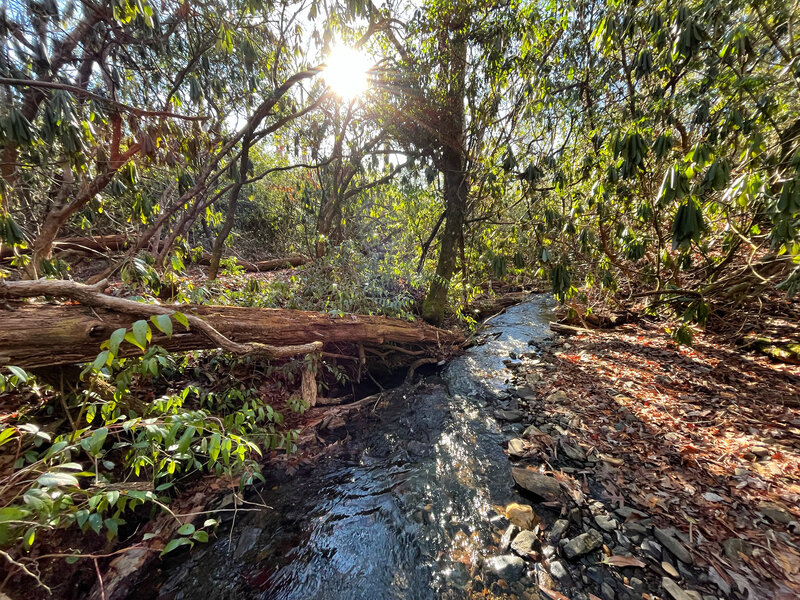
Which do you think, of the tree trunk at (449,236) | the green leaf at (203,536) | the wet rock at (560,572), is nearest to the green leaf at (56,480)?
the green leaf at (203,536)

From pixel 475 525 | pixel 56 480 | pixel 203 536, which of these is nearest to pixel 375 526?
pixel 475 525

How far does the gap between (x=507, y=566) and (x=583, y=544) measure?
55 cm

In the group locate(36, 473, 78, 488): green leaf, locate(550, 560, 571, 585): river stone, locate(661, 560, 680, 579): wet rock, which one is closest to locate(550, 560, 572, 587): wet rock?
locate(550, 560, 571, 585): river stone

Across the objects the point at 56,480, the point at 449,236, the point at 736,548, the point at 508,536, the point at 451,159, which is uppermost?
the point at 451,159

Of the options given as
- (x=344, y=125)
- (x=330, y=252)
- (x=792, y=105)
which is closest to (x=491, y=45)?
(x=344, y=125)

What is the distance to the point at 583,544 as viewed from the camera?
1.99m

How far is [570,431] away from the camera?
3.13 metres

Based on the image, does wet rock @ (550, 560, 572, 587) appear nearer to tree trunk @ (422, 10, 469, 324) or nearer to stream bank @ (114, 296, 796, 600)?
stream bank @ (114, 296, 796, 600)

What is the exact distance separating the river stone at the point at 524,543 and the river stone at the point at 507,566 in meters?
0.05

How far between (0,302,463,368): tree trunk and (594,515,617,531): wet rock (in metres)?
3.02

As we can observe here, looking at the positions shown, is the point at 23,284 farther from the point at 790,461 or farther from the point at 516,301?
the point at 516,301

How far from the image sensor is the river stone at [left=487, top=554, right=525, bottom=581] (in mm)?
1893

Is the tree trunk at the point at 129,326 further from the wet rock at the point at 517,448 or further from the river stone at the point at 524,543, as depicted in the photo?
the river stone at the point at 524,543

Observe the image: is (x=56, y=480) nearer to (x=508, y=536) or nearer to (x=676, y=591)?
(x=508, y=536)
